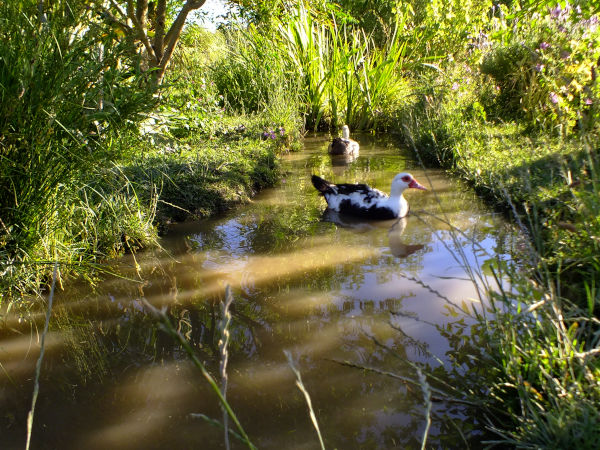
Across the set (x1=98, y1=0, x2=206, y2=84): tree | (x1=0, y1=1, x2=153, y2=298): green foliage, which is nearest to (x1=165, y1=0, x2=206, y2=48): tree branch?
(x1=98, y1=0, x2=206, y2=84): tree

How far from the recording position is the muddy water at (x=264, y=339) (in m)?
2.20

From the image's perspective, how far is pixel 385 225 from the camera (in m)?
4.90

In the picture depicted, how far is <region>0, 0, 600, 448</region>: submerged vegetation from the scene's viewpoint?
199 cm

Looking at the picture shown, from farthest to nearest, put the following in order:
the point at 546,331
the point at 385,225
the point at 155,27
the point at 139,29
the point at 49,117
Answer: the point at 155,27 → the point at 139,29 → the point at 385,225 → the point at 49,117 → the point at 546,331

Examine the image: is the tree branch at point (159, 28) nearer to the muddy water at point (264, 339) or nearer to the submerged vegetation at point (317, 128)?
the submerged vegetation at point (317, 128)

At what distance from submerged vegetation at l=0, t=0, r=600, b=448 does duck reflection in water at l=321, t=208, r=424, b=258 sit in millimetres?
902

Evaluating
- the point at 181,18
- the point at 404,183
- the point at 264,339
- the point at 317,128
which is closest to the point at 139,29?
the point at 181,18

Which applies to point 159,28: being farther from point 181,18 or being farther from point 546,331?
point 546,331

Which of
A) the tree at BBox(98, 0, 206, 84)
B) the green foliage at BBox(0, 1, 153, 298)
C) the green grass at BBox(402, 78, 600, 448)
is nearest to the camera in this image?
the green grass at BBox(402, 78, 600, 448)

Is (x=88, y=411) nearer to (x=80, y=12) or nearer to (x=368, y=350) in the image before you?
(x=368, y=350)

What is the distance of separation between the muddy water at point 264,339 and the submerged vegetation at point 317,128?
30 centimetres

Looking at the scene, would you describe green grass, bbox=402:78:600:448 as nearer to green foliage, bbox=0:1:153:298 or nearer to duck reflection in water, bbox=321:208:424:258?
duck reflection in water, bbox=321:208:424:258

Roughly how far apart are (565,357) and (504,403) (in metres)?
0.41

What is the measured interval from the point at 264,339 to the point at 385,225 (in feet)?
7.92
